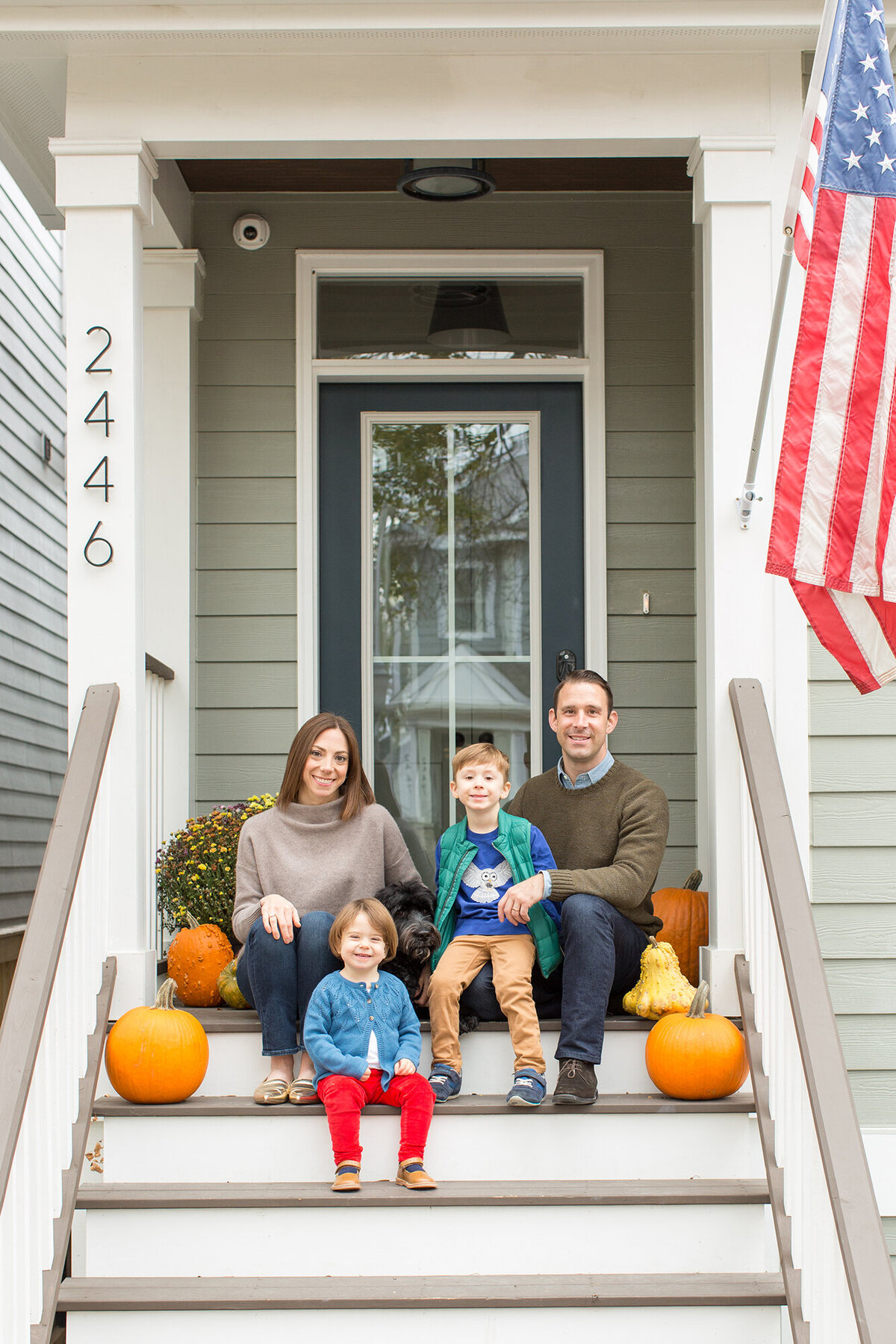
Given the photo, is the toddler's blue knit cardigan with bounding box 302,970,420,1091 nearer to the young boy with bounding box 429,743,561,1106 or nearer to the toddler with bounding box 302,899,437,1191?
the toddler with bounding box 302,899,437,1191

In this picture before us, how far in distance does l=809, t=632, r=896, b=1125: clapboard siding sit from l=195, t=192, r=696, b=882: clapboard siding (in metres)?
0.92

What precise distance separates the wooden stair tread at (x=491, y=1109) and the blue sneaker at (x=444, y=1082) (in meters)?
0.02

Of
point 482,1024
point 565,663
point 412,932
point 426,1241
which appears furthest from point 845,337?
point 426,1241

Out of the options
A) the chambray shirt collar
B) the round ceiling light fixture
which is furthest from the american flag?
the round ceiling light fixture

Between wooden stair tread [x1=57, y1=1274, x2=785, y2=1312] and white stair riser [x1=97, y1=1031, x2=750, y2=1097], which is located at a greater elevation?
white stair riser [x1=97, y1=1031, x2=750, y2=1097]

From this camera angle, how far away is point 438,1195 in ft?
9.14

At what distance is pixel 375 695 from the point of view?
452 cm

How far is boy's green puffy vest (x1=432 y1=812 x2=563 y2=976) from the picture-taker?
126 inches

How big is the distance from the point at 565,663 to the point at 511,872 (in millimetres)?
1308

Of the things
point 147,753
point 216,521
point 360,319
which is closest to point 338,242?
point 360,319

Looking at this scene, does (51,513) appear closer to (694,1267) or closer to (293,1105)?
(293,1105)

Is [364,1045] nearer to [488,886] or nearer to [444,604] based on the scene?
[488,886]

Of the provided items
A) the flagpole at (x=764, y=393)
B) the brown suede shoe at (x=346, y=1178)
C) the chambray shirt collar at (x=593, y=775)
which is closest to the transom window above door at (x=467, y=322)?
the flagpole at (x=764, y=393)

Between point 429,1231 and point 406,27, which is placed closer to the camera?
point 429,1231
